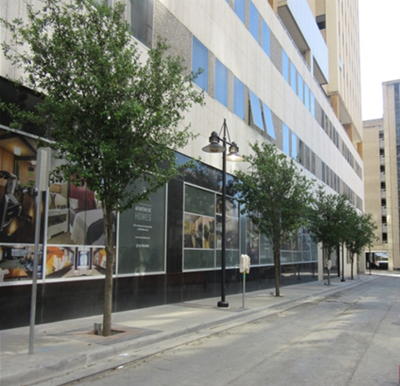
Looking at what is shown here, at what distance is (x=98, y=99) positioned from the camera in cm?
816

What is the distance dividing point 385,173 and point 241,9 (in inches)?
2921

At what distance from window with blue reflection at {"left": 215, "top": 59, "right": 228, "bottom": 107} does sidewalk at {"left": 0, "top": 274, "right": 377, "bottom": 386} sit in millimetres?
9113

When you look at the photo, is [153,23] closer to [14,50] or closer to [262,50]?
[14,50]

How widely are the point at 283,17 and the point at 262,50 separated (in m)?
8.88

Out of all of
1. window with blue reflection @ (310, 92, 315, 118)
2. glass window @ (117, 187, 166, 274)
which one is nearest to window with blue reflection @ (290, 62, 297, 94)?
window with blue reflection @ (310, 92, 315, 118)

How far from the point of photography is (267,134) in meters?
23.6

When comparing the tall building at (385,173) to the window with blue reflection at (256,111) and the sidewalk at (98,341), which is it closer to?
the window with blue reflection at (256,111)

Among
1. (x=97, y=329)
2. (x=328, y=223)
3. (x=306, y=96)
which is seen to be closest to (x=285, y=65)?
(x=306, y=96)

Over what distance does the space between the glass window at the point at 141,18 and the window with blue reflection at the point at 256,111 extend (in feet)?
28.6

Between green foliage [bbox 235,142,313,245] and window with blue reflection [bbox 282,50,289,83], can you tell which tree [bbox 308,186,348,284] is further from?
green foliage [bbox 235,142,313,245]

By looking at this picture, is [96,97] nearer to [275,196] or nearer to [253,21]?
[275,196]

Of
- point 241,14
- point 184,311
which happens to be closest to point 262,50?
point 241,14

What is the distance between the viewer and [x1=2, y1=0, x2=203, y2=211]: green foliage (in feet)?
26.3

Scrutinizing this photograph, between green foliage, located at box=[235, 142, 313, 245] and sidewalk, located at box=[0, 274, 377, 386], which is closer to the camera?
sidewalk, located at box=[0, 274, 377, 386]
